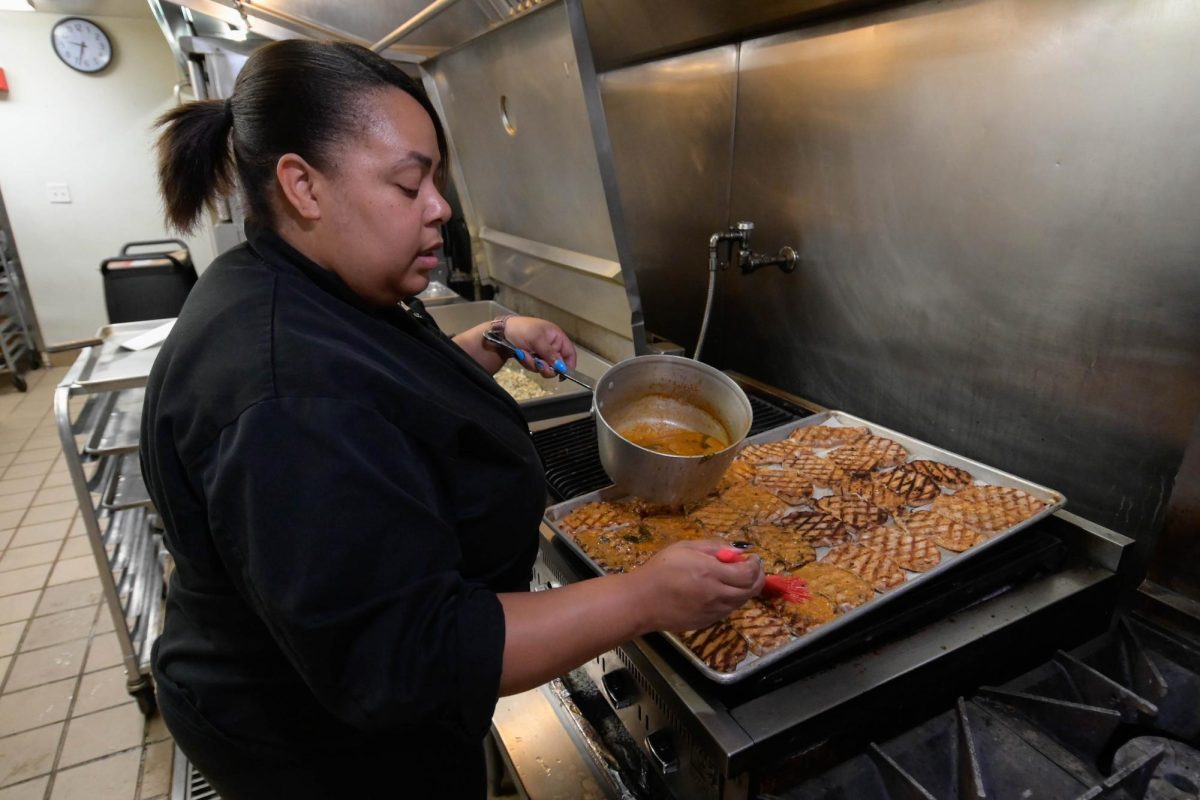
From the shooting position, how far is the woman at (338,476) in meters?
0.65

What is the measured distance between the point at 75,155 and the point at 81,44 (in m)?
0.94

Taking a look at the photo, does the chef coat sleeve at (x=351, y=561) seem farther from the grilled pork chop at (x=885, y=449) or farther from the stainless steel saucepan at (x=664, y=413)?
the grilled pork chop at (x=885, y=449)

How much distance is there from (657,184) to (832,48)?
2.64ft

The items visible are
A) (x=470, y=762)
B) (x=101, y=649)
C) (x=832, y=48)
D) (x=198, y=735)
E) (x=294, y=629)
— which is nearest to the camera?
(x=294, y=629)

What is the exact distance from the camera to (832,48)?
1678mm

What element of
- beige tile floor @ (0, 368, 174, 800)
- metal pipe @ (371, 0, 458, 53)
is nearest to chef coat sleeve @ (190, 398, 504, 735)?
metal pipe @ (371, 0, 458, 53)

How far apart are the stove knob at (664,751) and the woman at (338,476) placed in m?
0.33

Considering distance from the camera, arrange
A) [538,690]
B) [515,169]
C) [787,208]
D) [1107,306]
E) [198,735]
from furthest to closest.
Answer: [515,169], [787,208], [538,690], [1107,306], [198,735]

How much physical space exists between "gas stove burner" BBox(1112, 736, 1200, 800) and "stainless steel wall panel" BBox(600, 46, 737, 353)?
1.74 metres

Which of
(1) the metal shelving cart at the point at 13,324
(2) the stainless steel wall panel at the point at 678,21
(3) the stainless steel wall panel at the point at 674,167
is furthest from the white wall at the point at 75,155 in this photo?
(2) the stainless steel wall panel at the point at 678,21

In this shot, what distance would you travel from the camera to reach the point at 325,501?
64 centimetres

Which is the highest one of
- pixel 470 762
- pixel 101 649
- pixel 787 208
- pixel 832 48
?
pixel 832 48

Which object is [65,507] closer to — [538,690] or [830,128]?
[538,690]

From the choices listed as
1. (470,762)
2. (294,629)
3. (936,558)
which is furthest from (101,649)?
(936,558)
